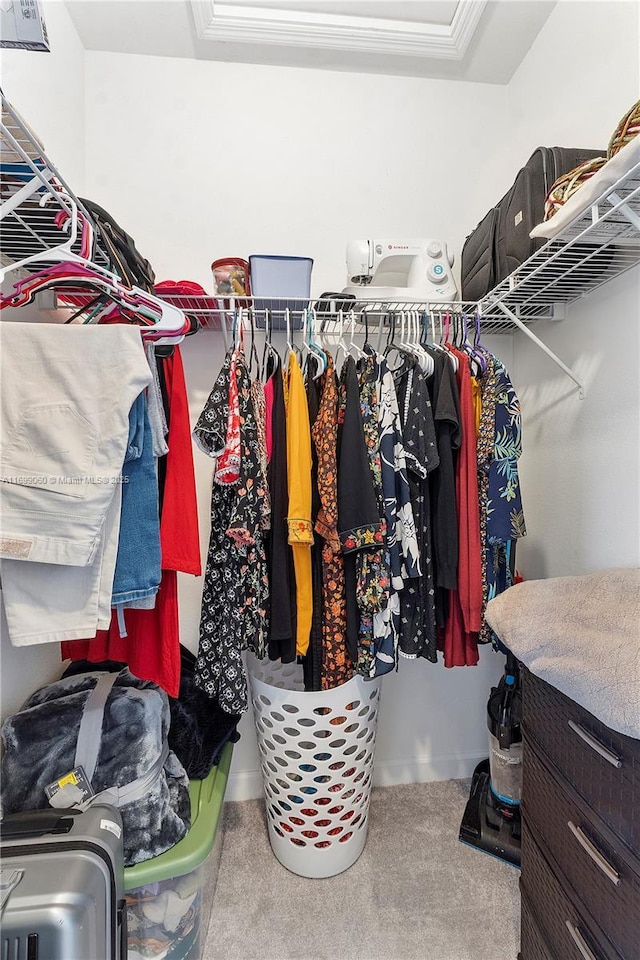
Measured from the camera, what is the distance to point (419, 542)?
1.27 m

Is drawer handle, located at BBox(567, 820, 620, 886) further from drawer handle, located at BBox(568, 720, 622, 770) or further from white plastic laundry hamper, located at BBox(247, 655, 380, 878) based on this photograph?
white plastic laundry hamper, located at BBox(247, 655, 380, 878)

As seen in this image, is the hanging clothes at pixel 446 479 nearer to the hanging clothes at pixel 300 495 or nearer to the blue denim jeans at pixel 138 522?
the hanging clothes at pixel 300 495

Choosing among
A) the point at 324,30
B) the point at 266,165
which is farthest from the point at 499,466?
the point at 324,30

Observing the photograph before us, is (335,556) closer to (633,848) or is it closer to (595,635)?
(595,635)

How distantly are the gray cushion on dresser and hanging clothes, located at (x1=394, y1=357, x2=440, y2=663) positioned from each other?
268 mm

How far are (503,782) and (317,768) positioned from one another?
2.12 ft

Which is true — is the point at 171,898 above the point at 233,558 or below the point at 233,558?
below

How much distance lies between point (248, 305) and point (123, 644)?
102 cm

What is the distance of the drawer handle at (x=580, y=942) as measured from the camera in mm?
827

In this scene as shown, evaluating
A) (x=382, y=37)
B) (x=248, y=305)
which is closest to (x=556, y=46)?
(x=382, y=37)

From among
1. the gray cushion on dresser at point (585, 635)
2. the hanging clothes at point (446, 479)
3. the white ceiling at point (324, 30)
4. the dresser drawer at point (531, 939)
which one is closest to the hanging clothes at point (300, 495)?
the hanging clothes at point (446, 479)

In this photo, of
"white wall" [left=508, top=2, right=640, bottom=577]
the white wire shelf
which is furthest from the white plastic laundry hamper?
the white wire shelf

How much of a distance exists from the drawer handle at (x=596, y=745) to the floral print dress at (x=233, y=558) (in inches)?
28.2

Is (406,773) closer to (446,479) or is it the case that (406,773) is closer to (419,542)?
(419,542)
